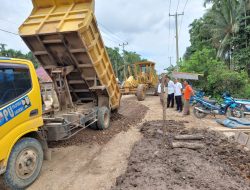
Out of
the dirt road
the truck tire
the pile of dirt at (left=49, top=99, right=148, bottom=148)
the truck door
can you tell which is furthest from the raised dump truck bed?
the truck tire

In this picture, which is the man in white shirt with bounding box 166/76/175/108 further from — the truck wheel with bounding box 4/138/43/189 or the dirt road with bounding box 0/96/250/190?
the truck wheel with bounding box 4/138/43/189

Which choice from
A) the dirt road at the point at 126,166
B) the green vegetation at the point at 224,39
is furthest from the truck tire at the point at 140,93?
Result: the dirt road at the point at 126,166

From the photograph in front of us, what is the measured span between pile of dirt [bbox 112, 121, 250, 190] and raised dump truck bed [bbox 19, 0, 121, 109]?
2428 mm

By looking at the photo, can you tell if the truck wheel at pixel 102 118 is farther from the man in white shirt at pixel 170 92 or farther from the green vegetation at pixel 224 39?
the green vegetation at pixel 224 39

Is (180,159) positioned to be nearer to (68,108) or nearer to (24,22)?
(68,108)

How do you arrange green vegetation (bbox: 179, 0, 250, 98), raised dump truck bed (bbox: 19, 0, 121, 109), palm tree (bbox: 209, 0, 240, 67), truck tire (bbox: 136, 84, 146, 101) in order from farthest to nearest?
1. palm tree (bbox: 209, 0, 240, 67)
2. truck tire (bbox: 136, 84, 146, 101)
3. green vegetation (bbox: 179, 0, 250, 98)
4. raised dump truck bed (bbox: 19, 0, 121, 109)

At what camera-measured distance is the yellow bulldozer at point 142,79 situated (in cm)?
2098

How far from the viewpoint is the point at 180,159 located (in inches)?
220

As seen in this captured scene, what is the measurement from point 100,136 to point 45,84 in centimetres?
212

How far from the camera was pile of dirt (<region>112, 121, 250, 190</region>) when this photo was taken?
4.47 metres

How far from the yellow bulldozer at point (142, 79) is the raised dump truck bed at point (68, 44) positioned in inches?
467

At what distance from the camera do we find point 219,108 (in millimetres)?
11406

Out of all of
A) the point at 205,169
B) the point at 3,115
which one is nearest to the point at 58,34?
the point at 3,115

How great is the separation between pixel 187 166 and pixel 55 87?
4.41 meters
